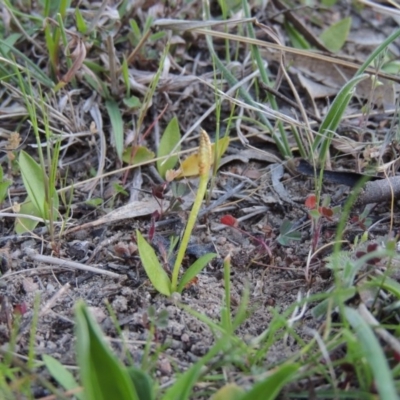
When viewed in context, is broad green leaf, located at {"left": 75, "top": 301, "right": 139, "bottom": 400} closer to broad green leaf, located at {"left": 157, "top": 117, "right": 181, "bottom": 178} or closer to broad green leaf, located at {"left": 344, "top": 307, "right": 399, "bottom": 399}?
broad green leaf, located at {"left": 344, "top": 307, "right": 399, "bottom": 399}

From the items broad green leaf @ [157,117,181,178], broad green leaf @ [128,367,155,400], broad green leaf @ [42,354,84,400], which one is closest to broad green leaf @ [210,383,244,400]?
broad green leaf @ [128,367,155,400]

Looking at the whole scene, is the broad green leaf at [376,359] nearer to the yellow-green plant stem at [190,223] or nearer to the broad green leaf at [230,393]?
the broad green leaf at [230,393]

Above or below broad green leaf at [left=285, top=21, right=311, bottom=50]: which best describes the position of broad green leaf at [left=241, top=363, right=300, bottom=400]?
below

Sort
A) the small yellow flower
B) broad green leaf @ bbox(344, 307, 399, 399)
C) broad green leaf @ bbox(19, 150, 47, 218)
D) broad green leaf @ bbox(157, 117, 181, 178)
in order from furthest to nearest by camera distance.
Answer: broad green leaf @ bbox(157, 117, 181, 178) < broad green leaf @ bbox(19, 150, 47, 218) < the small yellow flower < broad green leaf @ bbox(344, 307, 399, 399)

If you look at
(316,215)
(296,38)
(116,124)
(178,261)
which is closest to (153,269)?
(178,261)

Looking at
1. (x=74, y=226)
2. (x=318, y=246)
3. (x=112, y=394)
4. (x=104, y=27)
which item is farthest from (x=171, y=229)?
(x=104, y=27)

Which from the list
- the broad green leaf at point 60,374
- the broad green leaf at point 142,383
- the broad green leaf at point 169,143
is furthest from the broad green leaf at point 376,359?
the broad green leaf at point 169,143

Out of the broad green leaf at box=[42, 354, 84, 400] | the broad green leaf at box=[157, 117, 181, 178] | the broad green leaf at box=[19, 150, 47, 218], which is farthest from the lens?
the broad green leaf at box=[157, 117, 181, 178]

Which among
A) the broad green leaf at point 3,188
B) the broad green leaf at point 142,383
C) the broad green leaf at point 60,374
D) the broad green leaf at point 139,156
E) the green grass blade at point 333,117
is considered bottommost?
the broad green leaf at point 60,374
